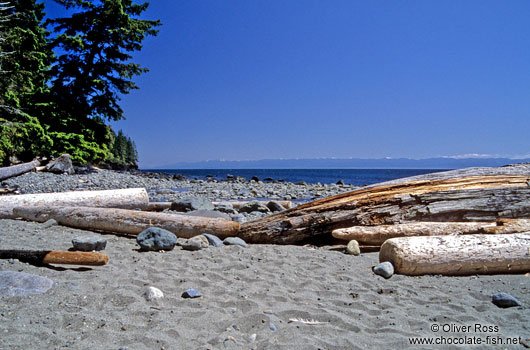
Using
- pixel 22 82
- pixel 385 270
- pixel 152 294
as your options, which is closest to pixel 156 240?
pixel 152 294

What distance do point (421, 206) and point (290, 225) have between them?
2405 millimetres

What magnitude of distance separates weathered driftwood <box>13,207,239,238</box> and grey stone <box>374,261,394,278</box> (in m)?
2.75

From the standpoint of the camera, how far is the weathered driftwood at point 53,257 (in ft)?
11.9

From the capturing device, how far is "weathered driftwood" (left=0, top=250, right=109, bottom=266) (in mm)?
3641

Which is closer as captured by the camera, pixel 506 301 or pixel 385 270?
pixel 506 301

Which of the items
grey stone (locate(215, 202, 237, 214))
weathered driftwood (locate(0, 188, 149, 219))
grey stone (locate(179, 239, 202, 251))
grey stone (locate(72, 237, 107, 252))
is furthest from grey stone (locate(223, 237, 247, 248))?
grey stone (locate(215, 202, 237, 214))

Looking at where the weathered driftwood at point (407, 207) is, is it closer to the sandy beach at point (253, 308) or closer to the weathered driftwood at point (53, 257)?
the sandy beach at point (253, 308)

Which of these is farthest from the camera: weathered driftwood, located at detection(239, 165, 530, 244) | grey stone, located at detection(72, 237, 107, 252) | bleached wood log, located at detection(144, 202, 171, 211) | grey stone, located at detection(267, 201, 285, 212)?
grey stone, located at detection(267, 201, 285, 212)

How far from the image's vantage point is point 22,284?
9.56 ft

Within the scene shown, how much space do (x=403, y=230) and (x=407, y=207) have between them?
0.63 meters

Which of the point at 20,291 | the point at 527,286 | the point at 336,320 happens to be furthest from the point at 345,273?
the point at 20,291

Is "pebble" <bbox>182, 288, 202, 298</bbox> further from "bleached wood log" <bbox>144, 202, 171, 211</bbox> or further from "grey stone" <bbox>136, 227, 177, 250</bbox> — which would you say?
"bleached wood log" <bbox>144, 202, 171, 211</bbox>

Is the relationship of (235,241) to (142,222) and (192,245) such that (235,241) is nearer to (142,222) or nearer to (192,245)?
(192,245)

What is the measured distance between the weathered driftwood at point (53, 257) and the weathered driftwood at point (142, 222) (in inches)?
77.8
